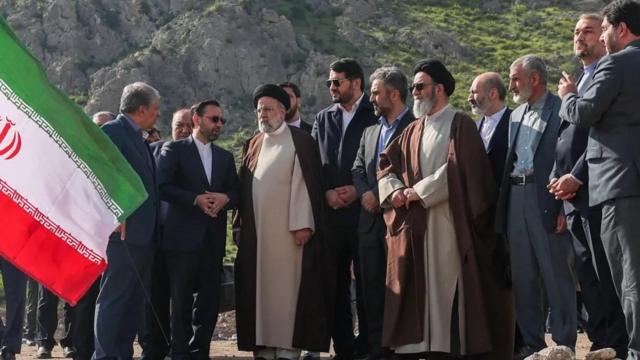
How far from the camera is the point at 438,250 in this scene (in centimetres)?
783

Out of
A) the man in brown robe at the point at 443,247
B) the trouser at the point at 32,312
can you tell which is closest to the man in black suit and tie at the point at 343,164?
the man in brown robe at the point at 443,247

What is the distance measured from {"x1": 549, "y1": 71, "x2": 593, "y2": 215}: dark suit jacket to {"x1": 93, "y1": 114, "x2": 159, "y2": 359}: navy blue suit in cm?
284

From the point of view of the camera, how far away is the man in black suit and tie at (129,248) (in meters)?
7.96

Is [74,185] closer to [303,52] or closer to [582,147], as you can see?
[582,147]

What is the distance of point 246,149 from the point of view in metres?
9.31

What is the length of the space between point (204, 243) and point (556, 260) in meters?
2.77

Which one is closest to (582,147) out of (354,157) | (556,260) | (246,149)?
(556,260)

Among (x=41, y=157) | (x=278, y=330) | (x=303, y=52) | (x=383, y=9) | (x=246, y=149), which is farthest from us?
(x=383, y=9)

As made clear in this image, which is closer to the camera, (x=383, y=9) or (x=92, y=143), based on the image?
(x=92, y=143)

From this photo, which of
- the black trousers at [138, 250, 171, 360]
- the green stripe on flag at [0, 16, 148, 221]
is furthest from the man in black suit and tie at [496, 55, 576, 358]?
the black trousers at [138, 250, 171, 360]

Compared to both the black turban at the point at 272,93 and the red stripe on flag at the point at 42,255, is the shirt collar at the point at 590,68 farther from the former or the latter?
A: the red stripe on flag at the point at 42,255

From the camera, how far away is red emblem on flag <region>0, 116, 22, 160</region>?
6.20 m

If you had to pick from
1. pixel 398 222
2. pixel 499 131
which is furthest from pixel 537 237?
pixel 499 131

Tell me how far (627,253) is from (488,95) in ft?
9.22
